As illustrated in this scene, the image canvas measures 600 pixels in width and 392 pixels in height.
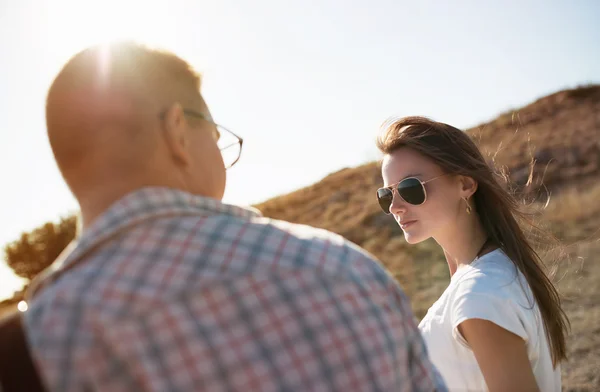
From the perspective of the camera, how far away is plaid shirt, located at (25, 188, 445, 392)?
98 centimetres

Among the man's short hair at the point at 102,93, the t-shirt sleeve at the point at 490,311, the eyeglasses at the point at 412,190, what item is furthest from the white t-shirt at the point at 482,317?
the man's short hair at the point at 102,93

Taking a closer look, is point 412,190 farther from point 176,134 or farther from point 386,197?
point 176,134

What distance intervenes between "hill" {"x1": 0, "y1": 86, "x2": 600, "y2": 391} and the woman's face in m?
0.42

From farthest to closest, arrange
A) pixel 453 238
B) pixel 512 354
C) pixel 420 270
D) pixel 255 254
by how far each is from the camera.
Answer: pixel 420 270
pixel 453 238
pixel 512 354
pixel 255 254

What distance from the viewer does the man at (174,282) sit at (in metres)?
0.99

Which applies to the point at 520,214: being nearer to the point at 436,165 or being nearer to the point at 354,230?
the point at 436,165

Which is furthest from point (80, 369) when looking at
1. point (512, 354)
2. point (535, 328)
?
point (535, 328)

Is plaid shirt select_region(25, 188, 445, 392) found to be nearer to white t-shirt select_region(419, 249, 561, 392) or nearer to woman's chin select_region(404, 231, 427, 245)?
white t-shirt select_region(419, 249, 561, 392)

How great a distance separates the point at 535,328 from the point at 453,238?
26.3 inches

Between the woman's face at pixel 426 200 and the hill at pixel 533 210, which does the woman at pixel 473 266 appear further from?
the hill at pixel 533 210

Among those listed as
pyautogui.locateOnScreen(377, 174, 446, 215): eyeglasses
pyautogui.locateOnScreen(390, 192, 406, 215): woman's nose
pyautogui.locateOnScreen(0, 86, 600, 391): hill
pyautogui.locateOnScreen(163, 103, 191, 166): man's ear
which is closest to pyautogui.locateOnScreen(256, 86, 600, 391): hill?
pyautogui.locateOnScreen(0, 86, 600, 391): hill

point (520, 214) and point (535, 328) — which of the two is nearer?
point (535, 328)

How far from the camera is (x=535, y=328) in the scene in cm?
211

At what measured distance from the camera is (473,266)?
230cm
